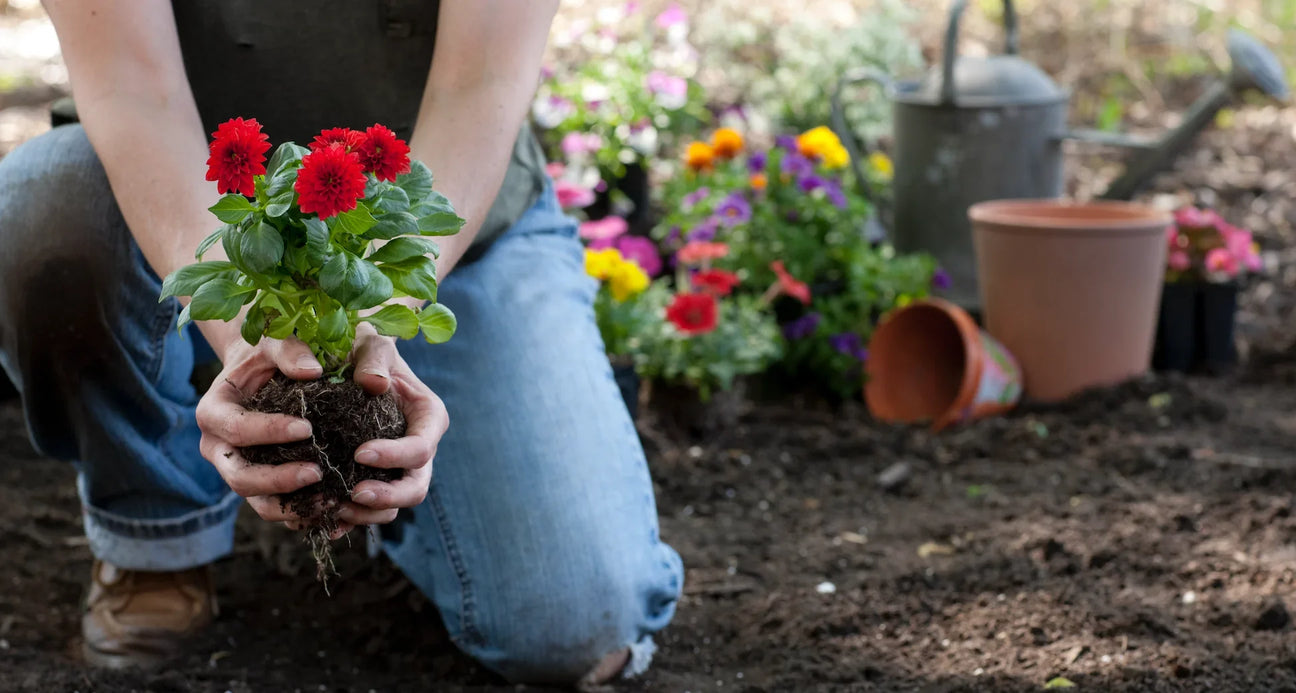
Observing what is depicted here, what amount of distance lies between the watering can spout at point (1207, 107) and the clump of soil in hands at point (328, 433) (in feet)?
8.60

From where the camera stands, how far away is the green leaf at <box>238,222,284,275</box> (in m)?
1.14

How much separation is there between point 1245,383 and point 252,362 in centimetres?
275

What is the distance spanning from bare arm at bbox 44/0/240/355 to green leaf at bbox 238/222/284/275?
Answer: 0.27m

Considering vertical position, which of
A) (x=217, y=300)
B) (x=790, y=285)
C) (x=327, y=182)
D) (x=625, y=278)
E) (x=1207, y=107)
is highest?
(x=327, y=182)

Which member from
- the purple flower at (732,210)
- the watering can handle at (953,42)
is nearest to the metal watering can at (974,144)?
the watering can handle at (953,42)

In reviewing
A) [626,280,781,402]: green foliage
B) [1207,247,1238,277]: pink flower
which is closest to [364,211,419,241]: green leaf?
[626,280,781,402]: green foliage

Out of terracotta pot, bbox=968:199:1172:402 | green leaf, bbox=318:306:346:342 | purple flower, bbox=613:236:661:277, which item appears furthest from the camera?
purple flower, bbox=613:236:661:277

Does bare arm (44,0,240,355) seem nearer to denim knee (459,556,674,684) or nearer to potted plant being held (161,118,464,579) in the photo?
potted plant being held (161,118,464,579)

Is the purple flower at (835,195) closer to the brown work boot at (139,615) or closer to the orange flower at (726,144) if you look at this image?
the orange flower at (726,144)

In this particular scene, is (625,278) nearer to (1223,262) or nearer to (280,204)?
(280,204)

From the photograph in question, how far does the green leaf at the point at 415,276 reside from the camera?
1.22m

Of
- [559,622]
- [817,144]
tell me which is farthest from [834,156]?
[559,622]

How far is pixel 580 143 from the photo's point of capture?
11.0 feet

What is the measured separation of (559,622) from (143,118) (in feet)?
2.79
